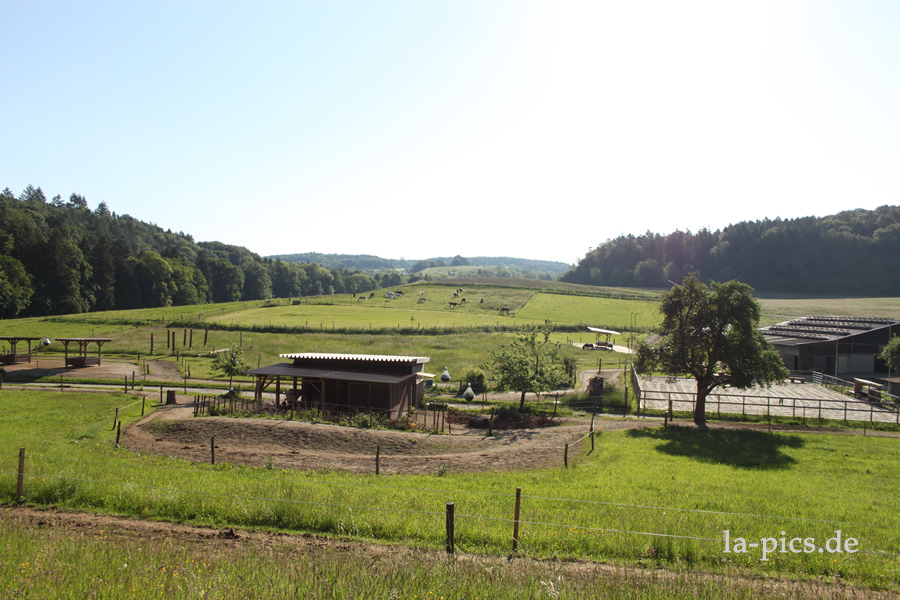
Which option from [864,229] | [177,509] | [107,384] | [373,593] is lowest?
[107,384]

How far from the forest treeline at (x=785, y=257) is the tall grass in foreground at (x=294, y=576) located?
15103cm

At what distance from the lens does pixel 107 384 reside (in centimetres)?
3881

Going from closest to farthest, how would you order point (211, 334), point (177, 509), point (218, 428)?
point (177, 509) < point (218, 428) < point (211, 334)

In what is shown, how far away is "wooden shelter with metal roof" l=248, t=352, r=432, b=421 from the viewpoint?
1245 inches

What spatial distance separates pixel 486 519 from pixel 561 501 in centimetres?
321

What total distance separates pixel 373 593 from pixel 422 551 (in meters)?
2.79

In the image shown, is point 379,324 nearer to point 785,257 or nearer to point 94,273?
point 94,273

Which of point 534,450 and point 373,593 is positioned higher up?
point 373,593

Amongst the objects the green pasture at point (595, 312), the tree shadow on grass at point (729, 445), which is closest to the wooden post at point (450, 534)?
the tree shadow on grass at point (729, 445)

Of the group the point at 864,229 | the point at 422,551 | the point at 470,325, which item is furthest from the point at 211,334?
the point at 864,229

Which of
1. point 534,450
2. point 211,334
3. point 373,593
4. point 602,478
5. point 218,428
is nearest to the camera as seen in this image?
point 373,593

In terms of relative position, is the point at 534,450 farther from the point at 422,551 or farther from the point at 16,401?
the point at 16,401

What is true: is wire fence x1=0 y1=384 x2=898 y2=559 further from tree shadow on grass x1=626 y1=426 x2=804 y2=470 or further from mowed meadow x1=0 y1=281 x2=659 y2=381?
mowed meadow x1=0 y1=281 x2=659 y2=381

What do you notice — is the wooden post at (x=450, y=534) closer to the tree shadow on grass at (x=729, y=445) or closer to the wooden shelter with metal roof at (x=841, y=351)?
the tree shadow on grass at (x=729, y=445)
